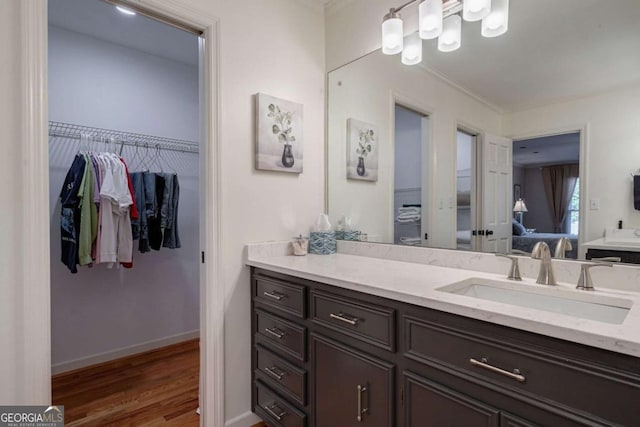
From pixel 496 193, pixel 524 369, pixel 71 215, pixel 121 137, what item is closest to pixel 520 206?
pixel 496 193

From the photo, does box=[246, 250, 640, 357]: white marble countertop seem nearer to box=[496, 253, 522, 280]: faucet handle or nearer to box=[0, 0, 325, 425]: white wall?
box=[496, 253, 522, 280]: faucet handle

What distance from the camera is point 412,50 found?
70.6 inches

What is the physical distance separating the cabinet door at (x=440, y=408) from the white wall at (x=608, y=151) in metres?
0.83

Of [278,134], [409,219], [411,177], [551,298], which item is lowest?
[551,298]

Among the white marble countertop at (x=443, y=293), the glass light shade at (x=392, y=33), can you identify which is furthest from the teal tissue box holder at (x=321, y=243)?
the glass light shade at (x=392, y=33)

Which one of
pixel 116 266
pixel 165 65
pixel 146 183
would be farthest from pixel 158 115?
pixel 116 266

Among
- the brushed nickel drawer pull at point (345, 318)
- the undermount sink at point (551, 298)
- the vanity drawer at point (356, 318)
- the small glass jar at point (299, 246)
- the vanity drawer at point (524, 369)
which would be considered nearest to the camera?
the vanity drawer at point (524, 369)

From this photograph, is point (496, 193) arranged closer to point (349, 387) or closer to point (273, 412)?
point (349, 387)

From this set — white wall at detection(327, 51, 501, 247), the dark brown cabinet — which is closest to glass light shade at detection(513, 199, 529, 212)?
white wall at detection(327, 51, 501, 247)

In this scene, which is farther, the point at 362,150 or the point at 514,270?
the point at 362,150

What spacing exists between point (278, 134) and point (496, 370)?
61.7 inches

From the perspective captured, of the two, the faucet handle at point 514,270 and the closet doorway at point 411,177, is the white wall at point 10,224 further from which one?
the faucet handle at point 514,270

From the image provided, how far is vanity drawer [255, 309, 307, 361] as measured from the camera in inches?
58.2

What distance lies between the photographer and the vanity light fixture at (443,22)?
4.75 feet
